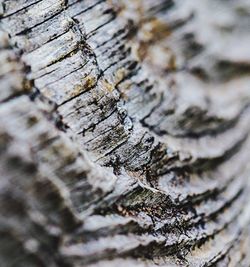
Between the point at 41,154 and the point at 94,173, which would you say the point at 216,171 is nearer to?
the point at 94,173

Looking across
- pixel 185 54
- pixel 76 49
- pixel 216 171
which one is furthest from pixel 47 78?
pixel 185 54

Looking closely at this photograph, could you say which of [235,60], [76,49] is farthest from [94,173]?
[235,60]

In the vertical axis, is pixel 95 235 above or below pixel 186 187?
below

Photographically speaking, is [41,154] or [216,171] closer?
[41,154]

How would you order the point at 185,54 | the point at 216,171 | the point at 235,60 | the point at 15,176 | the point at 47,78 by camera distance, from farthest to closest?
the point at 235,60
the point at 185,54
the point at 216,171
the point at 47,78
the point at 15,176

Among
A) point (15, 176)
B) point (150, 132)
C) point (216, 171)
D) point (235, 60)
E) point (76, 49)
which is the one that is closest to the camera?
point (15, 176)

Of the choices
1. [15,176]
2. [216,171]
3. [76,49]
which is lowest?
[15,176]
